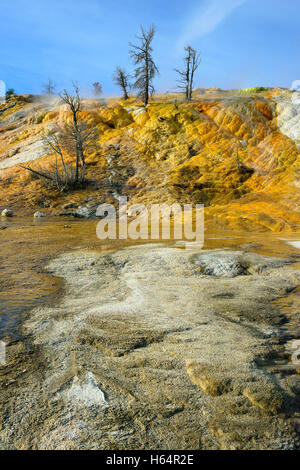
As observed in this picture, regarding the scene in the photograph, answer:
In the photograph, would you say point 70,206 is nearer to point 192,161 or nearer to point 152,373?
point 192,161

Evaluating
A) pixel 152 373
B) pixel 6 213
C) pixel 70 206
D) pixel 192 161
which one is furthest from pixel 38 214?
pixel 152 373

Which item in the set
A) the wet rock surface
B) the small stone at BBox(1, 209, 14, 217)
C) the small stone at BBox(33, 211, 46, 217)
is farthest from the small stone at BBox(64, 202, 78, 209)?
the wet rock surface

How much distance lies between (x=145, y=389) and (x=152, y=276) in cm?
A: 305

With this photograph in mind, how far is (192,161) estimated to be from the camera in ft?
63.7

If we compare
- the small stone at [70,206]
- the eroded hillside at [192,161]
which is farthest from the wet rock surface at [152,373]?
the small stone at [70,206]

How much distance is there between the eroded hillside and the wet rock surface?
855cm

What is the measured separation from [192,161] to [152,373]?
709 inches

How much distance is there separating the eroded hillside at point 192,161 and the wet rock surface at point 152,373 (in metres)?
8.55

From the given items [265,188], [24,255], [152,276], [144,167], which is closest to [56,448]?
[152,276]

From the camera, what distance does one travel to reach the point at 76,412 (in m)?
2.08

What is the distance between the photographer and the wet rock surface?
191 cm

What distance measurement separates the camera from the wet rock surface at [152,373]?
191cm
